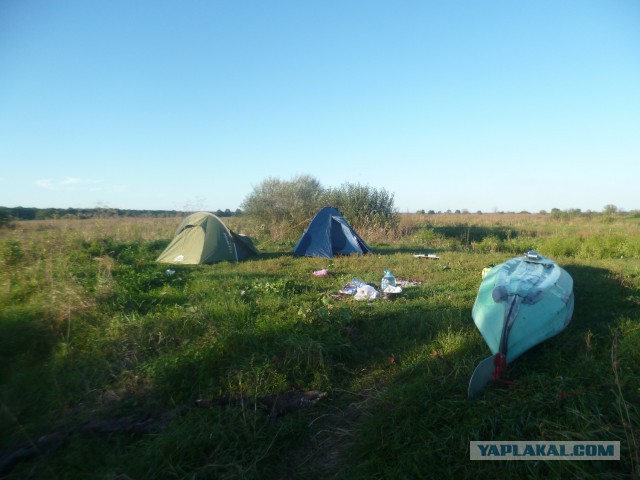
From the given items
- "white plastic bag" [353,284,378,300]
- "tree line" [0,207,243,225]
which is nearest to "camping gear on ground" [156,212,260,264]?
"tree line" [0,207,243,225]

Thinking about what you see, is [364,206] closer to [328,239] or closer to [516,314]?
[328,239]

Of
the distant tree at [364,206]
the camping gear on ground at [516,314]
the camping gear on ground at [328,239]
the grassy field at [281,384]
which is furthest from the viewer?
the distant tree at [364,206]

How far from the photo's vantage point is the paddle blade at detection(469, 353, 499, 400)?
9.27 ft

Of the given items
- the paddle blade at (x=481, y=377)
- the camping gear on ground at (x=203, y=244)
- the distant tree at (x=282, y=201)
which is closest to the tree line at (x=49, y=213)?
the camping gear on ground at (x=203, y=244)

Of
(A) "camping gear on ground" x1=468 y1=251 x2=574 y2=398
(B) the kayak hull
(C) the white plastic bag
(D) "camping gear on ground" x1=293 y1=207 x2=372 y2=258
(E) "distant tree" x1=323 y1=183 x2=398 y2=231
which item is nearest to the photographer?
(A) "camping gear on ground" x1=468 y1=251 x2=574 y2=398

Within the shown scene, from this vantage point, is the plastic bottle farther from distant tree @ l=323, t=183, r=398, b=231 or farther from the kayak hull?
distant tree @ l=323, t=183, r=398, b=231

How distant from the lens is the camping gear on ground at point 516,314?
3.08 meters

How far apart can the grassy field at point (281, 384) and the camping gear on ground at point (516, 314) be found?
154mm

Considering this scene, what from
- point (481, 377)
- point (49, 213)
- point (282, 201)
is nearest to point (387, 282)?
point (481, 377)

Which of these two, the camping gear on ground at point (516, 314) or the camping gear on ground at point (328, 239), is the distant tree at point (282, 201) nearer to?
the camping gear on ground at point (328, 239)

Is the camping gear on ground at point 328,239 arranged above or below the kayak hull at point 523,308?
above

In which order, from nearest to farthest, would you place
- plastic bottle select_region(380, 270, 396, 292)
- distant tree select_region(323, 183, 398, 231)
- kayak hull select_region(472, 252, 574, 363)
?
1. kayak hull select_region(472, 252, 574, 363)
2. plastic bottle select_region(380, 270, 396, 292)
3. distant tree select_region(323, 183, 398, 231)

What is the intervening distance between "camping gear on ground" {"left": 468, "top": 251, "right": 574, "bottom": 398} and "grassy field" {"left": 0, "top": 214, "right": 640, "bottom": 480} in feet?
0.51

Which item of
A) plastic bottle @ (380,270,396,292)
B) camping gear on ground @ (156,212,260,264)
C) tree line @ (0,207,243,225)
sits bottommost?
plastic bottle @ (380,270,396,292)
